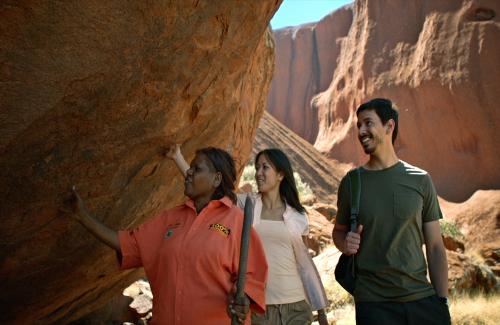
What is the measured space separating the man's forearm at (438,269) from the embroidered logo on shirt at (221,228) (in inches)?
41.9

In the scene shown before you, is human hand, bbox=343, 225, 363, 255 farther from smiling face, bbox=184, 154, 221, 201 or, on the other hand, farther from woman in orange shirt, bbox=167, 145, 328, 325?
smiling face, bbox=184, 154, 221, 201

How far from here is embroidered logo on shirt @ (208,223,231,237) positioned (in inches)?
86.6

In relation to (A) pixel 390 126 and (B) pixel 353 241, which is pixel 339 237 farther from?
(A) pixel 390 126

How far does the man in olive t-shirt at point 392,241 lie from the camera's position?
99.2 inches

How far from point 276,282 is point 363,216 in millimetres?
613

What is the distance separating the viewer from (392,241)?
101 inches

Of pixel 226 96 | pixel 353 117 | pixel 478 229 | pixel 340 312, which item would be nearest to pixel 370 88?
pixel 353 117

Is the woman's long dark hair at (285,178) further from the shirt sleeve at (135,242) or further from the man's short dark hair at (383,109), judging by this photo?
the shirt sleeve at (135,242)

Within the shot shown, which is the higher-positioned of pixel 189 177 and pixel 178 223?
pixel 189 177

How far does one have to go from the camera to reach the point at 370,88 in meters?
25.8

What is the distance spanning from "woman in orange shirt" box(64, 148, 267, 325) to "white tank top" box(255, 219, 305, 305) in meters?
0.62

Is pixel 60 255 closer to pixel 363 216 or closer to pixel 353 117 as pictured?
pixel 363 216

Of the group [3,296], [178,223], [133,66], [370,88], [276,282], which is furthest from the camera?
[370,88]

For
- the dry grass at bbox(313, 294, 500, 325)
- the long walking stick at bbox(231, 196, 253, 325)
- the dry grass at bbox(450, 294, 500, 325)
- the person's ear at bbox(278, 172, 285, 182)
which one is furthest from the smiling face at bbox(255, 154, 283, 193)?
the dry grass at bbox(450, 294, 500, 325)
